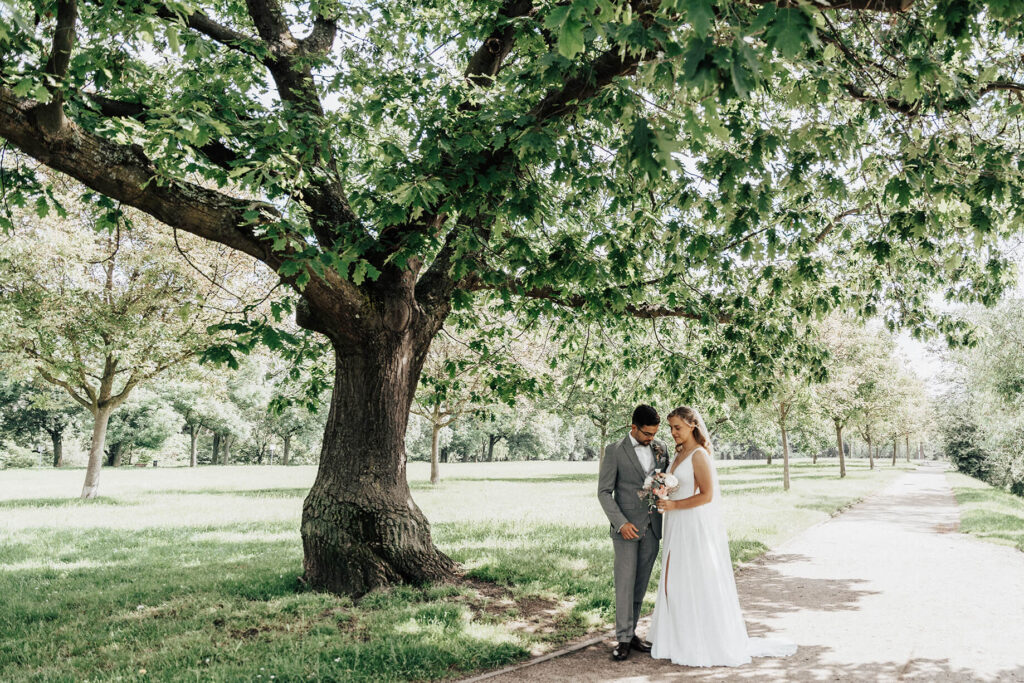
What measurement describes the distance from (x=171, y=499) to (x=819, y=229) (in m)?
21.1

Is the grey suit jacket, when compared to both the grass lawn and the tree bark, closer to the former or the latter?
the grass lawn

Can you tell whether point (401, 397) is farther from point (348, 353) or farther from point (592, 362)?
point (592, 362)

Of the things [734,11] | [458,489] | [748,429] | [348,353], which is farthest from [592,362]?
[748,429]

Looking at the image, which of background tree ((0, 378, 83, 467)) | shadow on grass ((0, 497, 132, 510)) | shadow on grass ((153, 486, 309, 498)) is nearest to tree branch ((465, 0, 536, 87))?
shadow on grass ((0, 497, 132, 510))

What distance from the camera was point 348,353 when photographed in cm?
736

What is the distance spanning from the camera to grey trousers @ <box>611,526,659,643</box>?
547 cm

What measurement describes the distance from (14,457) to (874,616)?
69209 millimetres

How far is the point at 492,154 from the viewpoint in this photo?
570cm

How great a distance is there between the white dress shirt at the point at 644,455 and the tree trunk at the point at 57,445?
67.1m

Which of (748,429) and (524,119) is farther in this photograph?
(748,429)

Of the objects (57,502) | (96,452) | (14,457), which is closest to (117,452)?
(14,457)

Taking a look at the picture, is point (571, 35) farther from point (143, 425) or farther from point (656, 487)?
point (143, 425)

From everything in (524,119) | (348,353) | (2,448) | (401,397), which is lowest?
(2,448)

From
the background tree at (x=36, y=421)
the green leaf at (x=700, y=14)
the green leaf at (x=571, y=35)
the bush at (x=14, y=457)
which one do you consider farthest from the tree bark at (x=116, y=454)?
the green leaf at (x=700, y=14)
